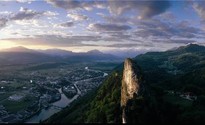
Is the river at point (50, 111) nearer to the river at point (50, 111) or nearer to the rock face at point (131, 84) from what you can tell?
the river at point (50, 111)

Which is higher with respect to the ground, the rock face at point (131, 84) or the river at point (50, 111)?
the rock face at point (131, 84)

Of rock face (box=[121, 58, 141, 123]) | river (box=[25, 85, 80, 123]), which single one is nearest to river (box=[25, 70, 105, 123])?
river (box=[25, 85, 80, 123])

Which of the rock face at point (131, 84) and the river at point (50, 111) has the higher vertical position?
the rock face at point (131, 84)

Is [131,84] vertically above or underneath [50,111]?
above

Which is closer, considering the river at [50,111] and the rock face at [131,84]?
the rock face at [131,84]

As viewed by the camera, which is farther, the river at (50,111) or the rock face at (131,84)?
the river at (50,111)

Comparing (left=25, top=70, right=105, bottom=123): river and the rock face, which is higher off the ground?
the rock face

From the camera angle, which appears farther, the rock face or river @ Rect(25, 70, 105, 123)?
river @ Rect(25, 70, 105, 123)

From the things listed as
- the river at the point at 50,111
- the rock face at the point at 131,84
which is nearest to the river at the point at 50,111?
the river at the point at 50,111

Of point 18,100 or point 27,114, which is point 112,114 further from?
point 18,100

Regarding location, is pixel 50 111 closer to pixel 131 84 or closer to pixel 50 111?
pixel 50 111

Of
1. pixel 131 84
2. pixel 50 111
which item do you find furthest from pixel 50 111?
pixel 131 84

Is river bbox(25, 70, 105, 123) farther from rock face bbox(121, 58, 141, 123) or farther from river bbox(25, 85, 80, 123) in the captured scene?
rock face bbox(121, 58, 141, 123)
